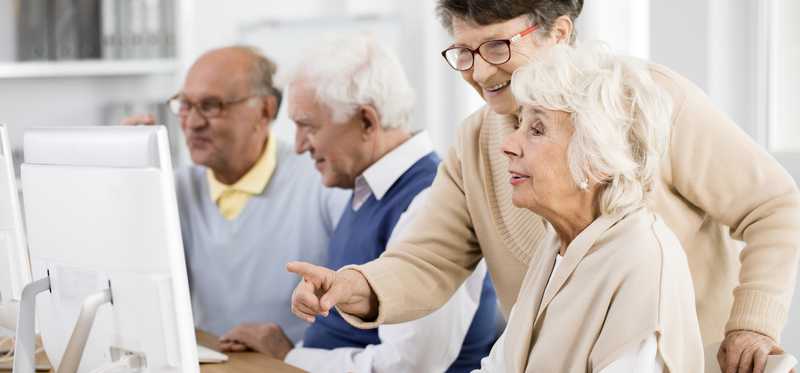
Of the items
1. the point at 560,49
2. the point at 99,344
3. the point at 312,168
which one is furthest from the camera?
the point at 312,168

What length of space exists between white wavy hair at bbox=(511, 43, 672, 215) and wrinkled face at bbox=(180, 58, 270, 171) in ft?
5.10

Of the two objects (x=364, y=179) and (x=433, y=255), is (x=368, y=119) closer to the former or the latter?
(x=364, y=179)

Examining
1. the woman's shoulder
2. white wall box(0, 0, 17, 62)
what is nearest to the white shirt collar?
the woman's shoulder

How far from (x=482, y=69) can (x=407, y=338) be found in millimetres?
679

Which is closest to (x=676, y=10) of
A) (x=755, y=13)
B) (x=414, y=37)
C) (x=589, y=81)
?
(x=755, y=13)

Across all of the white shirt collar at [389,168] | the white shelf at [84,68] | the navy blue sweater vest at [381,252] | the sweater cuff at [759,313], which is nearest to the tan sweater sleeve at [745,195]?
the sweater cuff at [759,313]

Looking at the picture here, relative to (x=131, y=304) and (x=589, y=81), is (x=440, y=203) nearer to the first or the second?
(x=589, y=81)

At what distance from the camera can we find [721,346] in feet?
5.73

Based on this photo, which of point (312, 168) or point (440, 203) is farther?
point (312, 168)

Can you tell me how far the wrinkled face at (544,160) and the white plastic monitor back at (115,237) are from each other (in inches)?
22.4

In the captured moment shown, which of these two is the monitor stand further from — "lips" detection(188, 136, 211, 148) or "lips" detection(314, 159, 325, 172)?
"lips" detection(188, 136, 211, 148)

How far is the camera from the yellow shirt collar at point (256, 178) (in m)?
3.05

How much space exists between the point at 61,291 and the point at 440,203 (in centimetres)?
83

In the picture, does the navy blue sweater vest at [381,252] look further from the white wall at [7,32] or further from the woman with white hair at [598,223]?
the white wall at [7,32]
